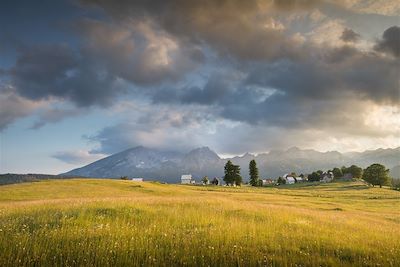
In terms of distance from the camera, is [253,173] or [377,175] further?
[253,173]

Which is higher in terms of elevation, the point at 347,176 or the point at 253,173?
the point at 253,173

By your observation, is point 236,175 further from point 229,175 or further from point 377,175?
point 377,175

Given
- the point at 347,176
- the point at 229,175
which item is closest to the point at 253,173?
the point at 229,175

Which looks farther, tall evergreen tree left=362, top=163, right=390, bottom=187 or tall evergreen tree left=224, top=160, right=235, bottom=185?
tall evergreen tree left=224, top=160, right=235, bottom=185

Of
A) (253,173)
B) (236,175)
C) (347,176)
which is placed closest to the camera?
(236,175)

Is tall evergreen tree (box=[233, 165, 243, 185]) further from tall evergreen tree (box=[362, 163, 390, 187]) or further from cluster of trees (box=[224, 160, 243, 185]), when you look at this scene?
tall evergreen tree (box=[362, 163, 390, 187])

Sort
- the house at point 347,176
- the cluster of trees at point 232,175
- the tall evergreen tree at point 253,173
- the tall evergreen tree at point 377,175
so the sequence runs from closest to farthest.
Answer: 1. the tall evergreen tree at point 377,175
2. the cluster of trees at point 232,175
3. the tall evergreen tree at point 253,173
4. the house at point 347,176

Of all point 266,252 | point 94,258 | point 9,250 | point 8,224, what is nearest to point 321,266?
point 266,252

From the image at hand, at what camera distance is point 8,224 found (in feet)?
52.3

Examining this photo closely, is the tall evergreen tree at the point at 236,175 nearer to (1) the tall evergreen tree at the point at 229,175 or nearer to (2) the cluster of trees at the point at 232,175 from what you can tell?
(2) the cluster of trees at the point at 232,175

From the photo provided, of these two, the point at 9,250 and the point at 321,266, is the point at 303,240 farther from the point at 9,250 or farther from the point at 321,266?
the point at 9,250

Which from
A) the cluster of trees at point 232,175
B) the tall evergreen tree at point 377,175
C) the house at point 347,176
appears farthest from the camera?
the house at point 347,176

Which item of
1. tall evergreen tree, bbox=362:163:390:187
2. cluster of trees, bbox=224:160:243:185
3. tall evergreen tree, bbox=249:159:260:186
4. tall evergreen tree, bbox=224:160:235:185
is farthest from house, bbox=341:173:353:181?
tall evergreen tree, bbox=224:160:235:185

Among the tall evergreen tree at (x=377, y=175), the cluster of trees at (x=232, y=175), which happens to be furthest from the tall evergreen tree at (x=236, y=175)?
the tall evergreen tree at (x=377, y=175)
